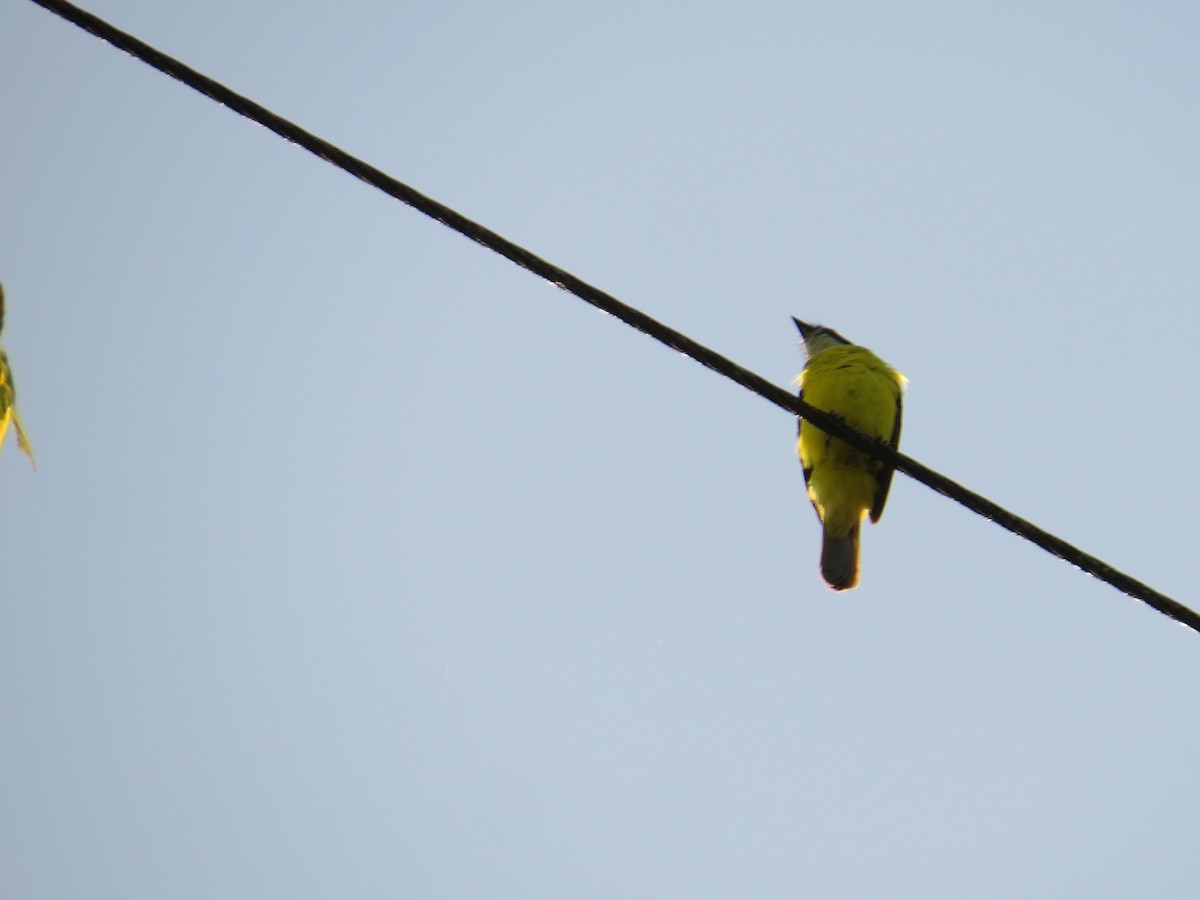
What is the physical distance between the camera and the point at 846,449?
16.8ft

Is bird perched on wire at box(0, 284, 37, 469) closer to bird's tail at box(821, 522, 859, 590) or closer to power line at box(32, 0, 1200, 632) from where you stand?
power line at box(32, 0, 1200, 632)

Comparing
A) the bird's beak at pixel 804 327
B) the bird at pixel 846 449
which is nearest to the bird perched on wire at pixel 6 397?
the bird at pixel 846 449

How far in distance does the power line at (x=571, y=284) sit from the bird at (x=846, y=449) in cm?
266

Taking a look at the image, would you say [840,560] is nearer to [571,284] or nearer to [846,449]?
[846,449]

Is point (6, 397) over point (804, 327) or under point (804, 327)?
under

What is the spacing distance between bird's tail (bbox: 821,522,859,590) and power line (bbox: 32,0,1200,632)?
2.93 m

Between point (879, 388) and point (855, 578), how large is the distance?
97 cm

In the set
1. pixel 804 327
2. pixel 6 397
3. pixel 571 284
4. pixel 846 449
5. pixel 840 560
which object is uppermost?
pixel 804 327

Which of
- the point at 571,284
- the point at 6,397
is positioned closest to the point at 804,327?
the point at 571,284

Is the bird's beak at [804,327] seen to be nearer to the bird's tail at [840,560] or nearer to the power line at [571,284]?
the bird's tail at [840,560]

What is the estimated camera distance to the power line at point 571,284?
73.7 inches

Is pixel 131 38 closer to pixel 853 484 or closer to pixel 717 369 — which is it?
pixel 717 369

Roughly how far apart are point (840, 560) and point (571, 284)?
363 centimetres

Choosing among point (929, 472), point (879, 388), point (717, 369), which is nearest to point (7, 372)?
point (717, 369)
